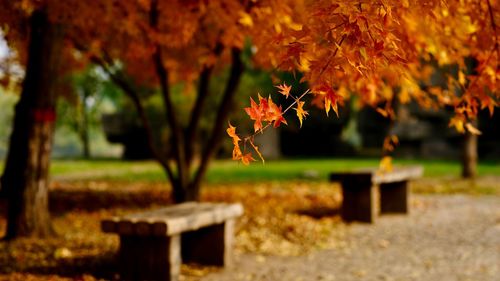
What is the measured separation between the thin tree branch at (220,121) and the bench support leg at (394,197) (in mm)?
2936

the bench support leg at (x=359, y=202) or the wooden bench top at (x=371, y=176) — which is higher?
the wooden bench top at (x=371, y=176)

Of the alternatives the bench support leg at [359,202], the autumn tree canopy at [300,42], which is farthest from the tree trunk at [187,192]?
the bench support leg at [359,202]

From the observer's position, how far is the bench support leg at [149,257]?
5.16 m

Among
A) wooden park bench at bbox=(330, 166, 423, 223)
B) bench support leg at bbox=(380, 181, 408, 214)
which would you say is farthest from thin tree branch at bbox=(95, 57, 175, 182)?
bench support leg at bbox=(380, 181, 408, 214)

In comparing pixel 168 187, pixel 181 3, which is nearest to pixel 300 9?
pixel 181 3

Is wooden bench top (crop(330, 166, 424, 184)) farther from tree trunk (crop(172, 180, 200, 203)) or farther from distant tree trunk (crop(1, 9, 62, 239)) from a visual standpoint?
distant tree trunk (crop(1, 9, 62, 239))

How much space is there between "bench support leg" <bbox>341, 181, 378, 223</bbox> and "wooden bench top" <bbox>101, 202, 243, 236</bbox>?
351 centimetres

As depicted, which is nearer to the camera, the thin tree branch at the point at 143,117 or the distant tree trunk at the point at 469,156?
the thin tree branch at the point at 143,117

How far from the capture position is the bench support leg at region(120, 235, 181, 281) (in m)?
5.16

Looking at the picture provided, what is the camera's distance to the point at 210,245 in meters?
6.04

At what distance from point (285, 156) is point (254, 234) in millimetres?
23135

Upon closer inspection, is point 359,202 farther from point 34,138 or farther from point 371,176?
point 34,138

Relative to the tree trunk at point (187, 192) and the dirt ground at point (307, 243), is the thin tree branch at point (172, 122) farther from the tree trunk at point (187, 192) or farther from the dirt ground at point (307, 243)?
the dirt ground at point (307, 243)

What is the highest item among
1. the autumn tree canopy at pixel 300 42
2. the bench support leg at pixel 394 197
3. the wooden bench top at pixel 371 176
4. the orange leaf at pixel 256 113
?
the autumn tree canopy at pixel 300 42
